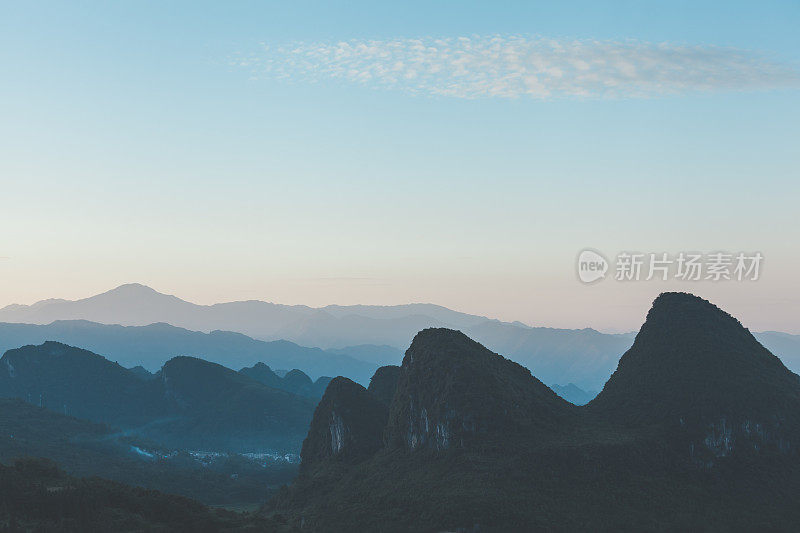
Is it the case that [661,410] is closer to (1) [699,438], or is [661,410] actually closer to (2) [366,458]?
(1) [699,438]

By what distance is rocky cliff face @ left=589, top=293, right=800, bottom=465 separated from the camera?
113375 mm

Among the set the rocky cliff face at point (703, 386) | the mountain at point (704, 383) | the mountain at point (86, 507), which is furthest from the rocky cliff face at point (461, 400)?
the mountain at point (86, 507)

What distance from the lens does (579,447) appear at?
354ft

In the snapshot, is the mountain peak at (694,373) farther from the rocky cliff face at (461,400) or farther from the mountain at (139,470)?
the mountain at (139,470)

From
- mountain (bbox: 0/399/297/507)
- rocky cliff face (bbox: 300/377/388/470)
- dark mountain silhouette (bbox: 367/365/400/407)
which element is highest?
dark mountain silhouette (bbox: 367/365/400/407)

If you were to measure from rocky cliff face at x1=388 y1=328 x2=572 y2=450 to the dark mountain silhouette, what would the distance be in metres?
48.4

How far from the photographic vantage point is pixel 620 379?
138 meters

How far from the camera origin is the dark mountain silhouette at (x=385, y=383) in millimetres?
178000

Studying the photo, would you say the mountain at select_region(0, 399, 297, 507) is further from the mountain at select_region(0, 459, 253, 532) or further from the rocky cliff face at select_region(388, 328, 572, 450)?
the mountain at select_region(0, 459, 253, 532)

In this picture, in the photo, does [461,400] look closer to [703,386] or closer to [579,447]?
[579,447]

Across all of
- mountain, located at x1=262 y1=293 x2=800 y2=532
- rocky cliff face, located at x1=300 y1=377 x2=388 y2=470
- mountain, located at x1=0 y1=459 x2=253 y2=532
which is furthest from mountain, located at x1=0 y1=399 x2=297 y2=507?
mountain, located at x1=0 y1=459 x2=253 y2=532

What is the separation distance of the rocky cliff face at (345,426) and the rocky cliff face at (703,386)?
37683mm

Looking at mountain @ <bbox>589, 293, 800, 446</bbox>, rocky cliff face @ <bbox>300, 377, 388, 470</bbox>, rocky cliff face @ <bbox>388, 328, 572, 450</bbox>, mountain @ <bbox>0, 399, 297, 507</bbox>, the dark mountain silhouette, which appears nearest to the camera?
rocky cliff face @ <bbox>388, 328, 572, 450</bbox>

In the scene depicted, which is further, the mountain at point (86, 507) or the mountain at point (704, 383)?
the mountain at point (704, 383)
